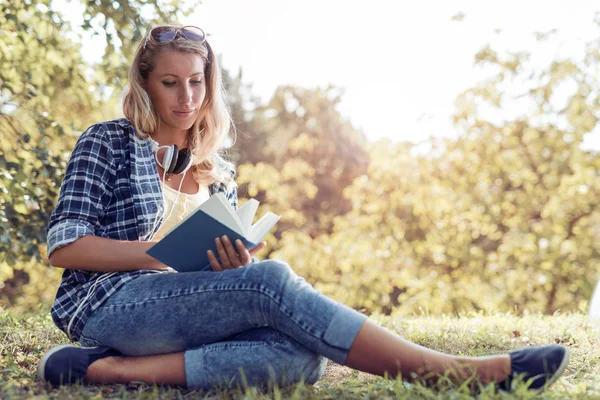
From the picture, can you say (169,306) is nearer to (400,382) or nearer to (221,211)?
(221,211)

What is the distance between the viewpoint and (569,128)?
30.3ft

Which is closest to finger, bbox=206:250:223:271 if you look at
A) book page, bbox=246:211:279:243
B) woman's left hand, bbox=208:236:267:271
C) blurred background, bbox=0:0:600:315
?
woman's left hand, bbox=208:236:267:271

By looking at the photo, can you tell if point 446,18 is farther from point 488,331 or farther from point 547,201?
point 488,331

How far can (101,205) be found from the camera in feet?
8.02

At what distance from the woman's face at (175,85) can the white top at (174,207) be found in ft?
0.98

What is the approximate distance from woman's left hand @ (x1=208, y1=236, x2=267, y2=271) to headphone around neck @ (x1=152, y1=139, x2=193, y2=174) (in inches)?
23.2

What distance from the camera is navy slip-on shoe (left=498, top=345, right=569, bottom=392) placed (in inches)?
80.5

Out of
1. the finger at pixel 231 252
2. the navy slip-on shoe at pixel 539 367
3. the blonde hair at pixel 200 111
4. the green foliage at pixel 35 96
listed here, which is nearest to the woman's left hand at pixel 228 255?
the finger at pixel 231 252

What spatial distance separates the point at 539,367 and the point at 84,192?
1.67m

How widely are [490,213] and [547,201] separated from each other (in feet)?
2.66

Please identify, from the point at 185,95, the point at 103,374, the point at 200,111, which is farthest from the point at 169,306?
the point at 200,111

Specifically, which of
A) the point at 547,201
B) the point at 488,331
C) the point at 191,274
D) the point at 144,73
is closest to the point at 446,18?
the point at 547,201

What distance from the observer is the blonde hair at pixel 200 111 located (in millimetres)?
2711

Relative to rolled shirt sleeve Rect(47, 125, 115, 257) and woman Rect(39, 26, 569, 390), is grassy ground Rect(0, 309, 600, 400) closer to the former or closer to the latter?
woman Rect(39, 26, 569, 390)
